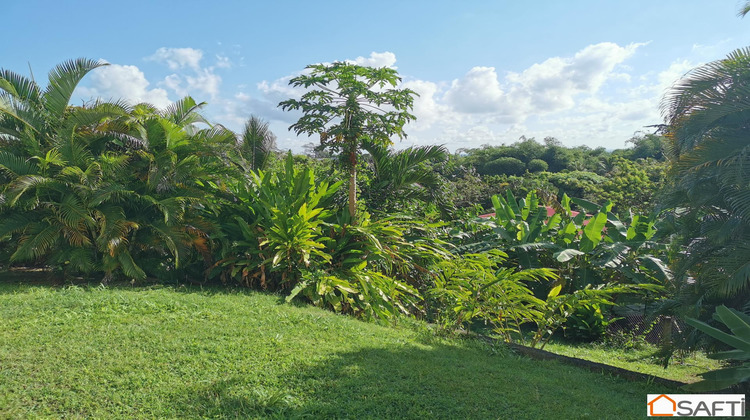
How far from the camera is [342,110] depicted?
7.87 meters

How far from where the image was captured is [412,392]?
404cm

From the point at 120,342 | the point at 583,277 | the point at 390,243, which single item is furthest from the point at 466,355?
the point at 583,277

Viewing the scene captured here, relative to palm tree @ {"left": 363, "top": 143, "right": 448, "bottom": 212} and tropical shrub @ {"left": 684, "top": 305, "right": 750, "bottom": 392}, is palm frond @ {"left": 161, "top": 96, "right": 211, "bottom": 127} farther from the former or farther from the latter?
tropical shrub @ {"left": 684, "top": 305, "right": 750, "bottom": 392}

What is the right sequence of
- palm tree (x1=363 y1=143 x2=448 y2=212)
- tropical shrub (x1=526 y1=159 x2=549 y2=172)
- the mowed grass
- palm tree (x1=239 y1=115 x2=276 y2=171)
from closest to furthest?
1. the mowed grass
2. palm tree (x1=363 y1=143 x2=448 y2=212)
3. palm tree (x1=239 y1=115 x2=276 y2=171)
4. tropical shrub (x1=526 y1=159 x2=549 y2=172)

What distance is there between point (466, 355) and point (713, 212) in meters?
3.06

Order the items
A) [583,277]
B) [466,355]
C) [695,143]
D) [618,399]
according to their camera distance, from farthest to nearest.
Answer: [583,277], [466,355], [695,143], [618,399]

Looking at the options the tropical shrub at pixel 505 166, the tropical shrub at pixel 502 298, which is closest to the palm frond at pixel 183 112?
the tropical shrub at pixel 502 298

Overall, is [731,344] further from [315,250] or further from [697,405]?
[315,250]

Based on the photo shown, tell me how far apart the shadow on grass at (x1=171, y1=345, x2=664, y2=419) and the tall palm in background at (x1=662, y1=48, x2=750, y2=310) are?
1.39 metres

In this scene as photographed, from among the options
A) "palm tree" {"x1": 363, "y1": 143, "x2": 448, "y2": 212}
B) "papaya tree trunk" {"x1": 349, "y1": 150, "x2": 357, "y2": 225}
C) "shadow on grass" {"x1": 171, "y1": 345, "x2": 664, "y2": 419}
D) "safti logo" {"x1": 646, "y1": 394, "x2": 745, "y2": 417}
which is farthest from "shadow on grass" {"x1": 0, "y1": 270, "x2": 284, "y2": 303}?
"safti logo" {"x1": 646, "y1": 394, "x2": 745, "y2": 417}

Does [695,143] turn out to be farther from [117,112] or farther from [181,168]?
[117,112]

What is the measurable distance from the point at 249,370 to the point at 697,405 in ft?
13.6

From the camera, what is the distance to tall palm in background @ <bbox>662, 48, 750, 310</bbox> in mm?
4590

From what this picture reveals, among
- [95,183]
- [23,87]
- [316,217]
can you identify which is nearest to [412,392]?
[316,217]
